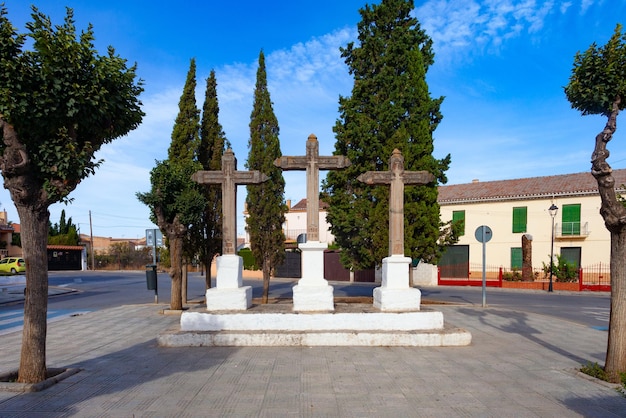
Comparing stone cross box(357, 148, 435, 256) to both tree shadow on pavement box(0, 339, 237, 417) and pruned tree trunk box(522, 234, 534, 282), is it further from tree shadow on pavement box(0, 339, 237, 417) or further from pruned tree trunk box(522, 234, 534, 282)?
pruned tree trunk box(522, 234, 534, 282)

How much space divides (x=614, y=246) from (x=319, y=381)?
4753mm

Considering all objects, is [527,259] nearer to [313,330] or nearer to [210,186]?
[210,186]

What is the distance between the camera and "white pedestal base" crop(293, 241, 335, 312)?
8.23m

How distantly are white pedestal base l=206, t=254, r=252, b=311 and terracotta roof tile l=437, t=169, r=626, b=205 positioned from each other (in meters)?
24.1

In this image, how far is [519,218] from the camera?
90.0 ft

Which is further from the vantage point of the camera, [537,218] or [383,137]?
[537,218]

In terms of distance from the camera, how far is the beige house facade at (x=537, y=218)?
25.3m

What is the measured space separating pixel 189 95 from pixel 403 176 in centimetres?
815

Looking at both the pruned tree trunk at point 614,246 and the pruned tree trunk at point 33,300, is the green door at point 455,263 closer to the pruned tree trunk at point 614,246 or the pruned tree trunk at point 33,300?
the pruned tree trunk at point 614,246

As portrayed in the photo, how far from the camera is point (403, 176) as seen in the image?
8906 millimetres

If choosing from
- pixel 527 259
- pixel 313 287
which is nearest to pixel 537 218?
pixel 527 259

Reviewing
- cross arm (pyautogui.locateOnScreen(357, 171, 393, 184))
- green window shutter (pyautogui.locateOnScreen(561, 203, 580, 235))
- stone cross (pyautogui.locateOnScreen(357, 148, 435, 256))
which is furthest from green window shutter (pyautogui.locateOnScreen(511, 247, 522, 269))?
cross arm (pyautogui.locateOnScreen(357, 171, 393, 184))

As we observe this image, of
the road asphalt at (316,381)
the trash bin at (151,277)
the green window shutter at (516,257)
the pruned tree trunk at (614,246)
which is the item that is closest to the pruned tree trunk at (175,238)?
the trash bin at (151,277)

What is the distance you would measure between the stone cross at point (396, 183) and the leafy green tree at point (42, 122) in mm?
5359
